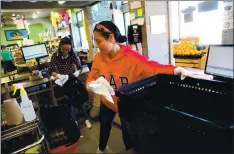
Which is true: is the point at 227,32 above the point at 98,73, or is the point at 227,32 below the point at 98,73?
above

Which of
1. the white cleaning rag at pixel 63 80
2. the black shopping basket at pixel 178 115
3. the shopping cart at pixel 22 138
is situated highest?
the black shopping basket at pixel 178 115

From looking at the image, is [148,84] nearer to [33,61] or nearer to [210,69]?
[210,69]

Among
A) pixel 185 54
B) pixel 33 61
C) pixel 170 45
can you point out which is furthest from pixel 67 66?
pixel 185 54

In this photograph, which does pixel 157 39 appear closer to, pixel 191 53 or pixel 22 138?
pixel 22 138

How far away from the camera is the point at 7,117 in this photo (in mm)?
1376

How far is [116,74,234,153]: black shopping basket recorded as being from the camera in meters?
0.46

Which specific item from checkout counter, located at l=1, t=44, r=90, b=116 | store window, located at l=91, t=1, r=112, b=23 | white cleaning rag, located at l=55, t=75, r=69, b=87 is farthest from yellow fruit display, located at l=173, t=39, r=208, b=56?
white cleaning rag, located at l=55, t=75, r=69, b=87

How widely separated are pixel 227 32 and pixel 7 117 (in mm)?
1556

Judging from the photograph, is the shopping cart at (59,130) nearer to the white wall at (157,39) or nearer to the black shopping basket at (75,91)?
the black shopping basket at (75,91)

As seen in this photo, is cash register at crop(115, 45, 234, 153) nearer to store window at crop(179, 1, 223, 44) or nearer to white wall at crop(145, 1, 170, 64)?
white wall at crop(145, 1, 170, 64)

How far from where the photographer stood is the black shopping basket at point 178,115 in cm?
46

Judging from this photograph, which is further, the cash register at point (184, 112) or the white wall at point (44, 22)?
the white wall at point (44, 22)

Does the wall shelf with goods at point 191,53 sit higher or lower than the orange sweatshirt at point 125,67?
lower

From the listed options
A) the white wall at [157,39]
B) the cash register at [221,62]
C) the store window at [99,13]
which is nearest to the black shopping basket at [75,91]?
the white wall at [157,39]
